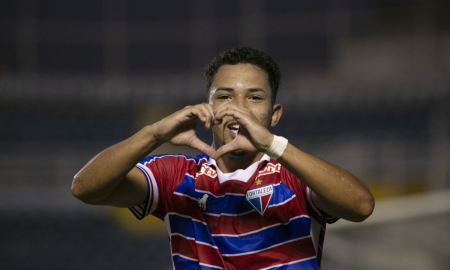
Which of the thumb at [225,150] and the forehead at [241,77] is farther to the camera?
the forehead at [241,77]

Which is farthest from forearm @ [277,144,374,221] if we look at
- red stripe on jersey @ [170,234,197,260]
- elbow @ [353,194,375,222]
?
red stripe on jersey @ [170,234,197,260]

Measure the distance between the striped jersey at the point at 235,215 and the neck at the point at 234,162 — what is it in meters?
0.05

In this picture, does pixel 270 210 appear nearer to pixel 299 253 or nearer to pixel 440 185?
pixel 299 253

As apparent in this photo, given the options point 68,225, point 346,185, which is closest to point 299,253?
point 346,185

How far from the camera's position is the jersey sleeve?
234 cm

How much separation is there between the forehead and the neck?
40cm

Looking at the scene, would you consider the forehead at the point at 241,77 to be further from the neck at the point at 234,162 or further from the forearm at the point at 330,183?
the forearm at the point at 330,183

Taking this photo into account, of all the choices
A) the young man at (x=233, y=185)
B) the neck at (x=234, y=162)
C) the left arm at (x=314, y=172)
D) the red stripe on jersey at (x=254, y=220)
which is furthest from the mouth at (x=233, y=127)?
the red stripe on jersey at (x=254, y=220)

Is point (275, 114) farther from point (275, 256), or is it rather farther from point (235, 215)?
point (275, 256)

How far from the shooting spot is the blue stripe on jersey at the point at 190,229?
230cm

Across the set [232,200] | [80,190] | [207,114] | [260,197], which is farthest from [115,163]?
[260,197]

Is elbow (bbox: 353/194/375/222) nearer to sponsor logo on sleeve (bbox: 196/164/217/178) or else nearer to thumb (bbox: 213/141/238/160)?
thumb (bbox: 213/141/238/160)

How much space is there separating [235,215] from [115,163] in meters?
0.73

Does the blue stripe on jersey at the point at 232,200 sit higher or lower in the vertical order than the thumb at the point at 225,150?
lower
